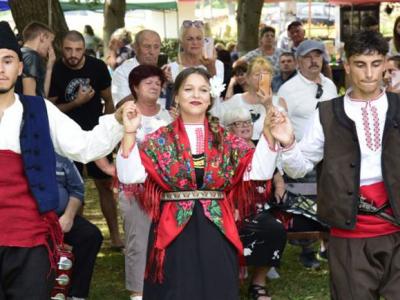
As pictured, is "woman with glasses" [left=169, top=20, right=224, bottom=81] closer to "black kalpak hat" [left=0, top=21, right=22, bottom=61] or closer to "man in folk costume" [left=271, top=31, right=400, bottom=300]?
"man in folk costume" [left=271, top=31, right=400, bottom=300]

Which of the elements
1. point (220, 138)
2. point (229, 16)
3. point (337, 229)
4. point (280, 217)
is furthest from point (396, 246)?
point (229, 16)

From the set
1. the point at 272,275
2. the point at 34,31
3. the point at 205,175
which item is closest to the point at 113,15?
the point at 34,31

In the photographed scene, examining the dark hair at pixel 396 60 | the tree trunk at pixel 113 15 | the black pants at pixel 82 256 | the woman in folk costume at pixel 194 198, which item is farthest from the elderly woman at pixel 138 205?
the tree trunk at pixel 113 15

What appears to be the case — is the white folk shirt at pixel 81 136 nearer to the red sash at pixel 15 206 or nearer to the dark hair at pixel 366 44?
the red sash at pixel 15 206

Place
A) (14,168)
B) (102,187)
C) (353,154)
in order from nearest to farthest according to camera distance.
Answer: (14,168) < (353,154) < (102,187)

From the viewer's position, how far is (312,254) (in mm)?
6609

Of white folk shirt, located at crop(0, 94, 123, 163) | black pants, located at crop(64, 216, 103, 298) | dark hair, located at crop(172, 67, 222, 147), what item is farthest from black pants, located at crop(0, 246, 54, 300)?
black pants, located at crop(64, 216, 103, 298)

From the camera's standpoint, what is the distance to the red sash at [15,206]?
3.62m

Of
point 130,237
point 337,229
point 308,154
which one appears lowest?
point 130,237

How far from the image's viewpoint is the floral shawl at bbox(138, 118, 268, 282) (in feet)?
13.2

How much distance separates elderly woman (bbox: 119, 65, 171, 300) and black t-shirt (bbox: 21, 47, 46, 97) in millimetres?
677

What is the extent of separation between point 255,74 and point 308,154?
225 cm

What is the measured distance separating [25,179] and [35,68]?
235cm

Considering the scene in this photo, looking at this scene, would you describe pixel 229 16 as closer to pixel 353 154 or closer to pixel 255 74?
pixel 255 74
